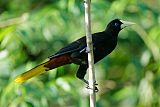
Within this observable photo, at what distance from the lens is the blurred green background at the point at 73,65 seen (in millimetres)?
3344

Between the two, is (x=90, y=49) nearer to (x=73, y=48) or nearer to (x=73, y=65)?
(x=73, y=48)

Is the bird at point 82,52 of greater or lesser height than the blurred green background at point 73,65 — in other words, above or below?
below

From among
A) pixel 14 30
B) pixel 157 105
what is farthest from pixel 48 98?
pixel 157 105

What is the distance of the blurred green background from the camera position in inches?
132

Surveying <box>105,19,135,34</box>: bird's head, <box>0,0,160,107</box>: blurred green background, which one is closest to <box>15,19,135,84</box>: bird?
<box>105,19,135,34</box>: bird's head

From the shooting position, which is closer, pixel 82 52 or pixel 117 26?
pixel 82 52

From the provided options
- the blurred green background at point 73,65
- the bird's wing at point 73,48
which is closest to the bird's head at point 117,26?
the bird's wing at point 73,48

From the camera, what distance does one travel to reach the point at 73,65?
11.8 feet

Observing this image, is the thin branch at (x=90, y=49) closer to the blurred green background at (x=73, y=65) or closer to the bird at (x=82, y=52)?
the bird at (x=82, y=52)

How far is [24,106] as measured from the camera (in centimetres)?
310

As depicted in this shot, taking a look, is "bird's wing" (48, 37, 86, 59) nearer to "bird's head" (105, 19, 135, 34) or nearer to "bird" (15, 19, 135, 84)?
"bird" (15, 19, 135, 84)

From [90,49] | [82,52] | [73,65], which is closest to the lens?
[90,49]

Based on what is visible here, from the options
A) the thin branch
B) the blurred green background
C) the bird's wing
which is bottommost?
the thin branch

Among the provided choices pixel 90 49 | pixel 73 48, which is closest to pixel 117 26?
pixel 73 48
